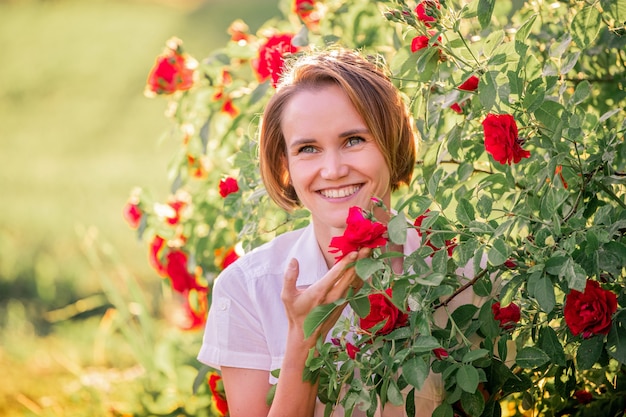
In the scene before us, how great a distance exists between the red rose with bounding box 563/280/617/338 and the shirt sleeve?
74 centimetres

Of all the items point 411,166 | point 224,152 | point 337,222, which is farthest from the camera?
point 224,152

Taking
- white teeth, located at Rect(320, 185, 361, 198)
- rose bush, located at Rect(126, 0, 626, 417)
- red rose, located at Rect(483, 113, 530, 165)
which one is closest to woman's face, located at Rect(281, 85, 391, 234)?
white teeth, located at Rect(320, 185, 361, 198)

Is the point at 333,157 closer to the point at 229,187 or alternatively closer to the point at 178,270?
the point at 229,187

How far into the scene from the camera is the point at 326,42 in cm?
221

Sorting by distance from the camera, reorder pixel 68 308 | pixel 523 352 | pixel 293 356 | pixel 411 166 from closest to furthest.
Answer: pixel 523 352, pixel 293 356, pixel 411 166, pixel 68 308

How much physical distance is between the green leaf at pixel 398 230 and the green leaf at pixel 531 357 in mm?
374

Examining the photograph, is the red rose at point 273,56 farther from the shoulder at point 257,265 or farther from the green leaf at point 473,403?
the green leaf at point 473,403

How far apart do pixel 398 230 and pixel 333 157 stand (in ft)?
1.71

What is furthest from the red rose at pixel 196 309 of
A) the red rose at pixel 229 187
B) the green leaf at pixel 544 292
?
the green leaf at pixel 544 292

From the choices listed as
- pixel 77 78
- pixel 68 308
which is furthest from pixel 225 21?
pixel 68 308

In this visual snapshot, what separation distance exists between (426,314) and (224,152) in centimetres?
142

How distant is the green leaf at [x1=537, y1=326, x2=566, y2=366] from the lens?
165 cm

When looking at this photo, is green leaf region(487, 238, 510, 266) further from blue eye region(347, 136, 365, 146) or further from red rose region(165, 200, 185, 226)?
red rose region(165, 200, 185, 226)

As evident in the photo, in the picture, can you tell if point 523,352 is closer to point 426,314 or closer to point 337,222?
point 426,314
